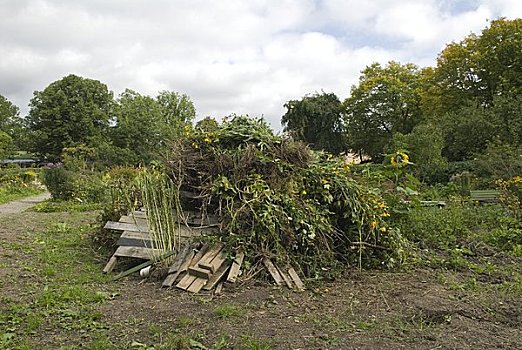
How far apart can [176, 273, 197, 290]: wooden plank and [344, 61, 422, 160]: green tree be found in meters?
30.2

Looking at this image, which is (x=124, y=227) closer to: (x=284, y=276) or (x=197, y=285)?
(x=197, y=285)

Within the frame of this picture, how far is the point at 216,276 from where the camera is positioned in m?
5.04

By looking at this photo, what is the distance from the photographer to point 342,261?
5.92 meters

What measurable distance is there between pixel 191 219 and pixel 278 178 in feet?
4.17

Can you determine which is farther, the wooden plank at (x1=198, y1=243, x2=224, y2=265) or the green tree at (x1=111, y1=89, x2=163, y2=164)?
the green tree at (x1=111, y1=89, x2=163, y2=164)

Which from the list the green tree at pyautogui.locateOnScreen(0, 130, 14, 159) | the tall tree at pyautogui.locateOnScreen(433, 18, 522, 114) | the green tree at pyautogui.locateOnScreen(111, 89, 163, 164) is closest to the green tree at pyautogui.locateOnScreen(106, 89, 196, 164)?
the green tree at pyautogui.locateOnScreen(111, 89, 163, 164)

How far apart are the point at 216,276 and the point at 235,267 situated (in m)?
0.24

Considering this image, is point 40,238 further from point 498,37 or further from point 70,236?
point 498,37

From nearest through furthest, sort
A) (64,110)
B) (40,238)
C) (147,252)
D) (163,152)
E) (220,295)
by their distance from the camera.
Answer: (220,295), (147,252), (163,152), (40,238), (64,110)

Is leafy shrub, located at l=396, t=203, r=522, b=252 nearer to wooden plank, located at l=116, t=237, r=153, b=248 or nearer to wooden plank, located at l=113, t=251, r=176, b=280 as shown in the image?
wooden plank, located at l=113, t=251, r=176, b=280

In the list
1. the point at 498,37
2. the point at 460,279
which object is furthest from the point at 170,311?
Answer: the point at 498,37

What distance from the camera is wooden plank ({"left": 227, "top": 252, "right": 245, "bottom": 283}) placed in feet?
16.4

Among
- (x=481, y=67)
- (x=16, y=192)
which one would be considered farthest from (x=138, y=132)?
(x=481, y=67)

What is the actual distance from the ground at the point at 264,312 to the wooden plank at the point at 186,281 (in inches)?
3.2
